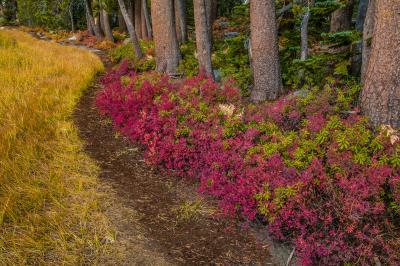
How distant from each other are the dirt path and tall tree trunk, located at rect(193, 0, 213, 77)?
12.2 feet

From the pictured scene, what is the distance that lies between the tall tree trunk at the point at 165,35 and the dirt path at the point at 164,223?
442 cm

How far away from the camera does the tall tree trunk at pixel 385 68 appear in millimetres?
5504

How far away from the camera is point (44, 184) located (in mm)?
5309

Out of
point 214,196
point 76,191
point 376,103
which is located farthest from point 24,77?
point 376,103

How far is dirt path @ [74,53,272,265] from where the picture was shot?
14.5 ft

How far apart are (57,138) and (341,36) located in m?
6.55

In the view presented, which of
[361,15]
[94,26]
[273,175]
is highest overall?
[94,26]

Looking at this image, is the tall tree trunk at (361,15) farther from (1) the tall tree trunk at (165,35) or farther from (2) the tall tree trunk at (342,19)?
(1) the tall tree trunk at (165,35)

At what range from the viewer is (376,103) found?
5832 millimetres

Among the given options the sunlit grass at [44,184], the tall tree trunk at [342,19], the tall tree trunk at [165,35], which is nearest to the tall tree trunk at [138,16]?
the tall tree trunk at [165,35]

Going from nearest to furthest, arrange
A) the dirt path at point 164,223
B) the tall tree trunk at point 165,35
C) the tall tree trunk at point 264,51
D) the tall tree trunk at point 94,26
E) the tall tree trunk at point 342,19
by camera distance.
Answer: the dirt path at point 164,223, the tall tree trunk at point 264,51, the tall tree trunk at point 342,19, the tall tree trunk at point 165,35, the tall tree trunk at point 94,26

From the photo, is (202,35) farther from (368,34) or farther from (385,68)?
(385,68)

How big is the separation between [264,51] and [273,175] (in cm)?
366

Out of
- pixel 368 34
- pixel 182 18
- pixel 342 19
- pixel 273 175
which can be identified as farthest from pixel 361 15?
pixel 182 18
